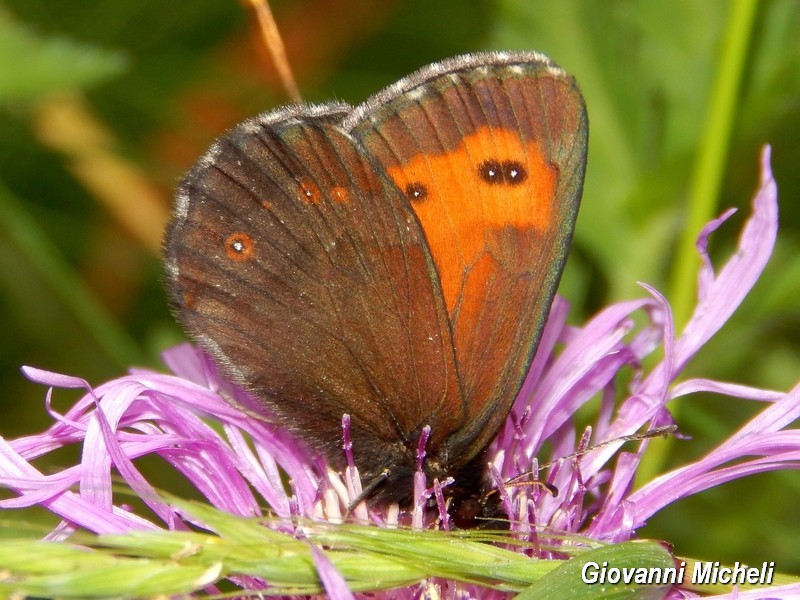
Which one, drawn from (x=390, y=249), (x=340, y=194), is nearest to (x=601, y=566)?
(x=390, y=249)

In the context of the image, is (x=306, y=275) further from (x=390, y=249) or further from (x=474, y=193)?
(x=474, y=193)

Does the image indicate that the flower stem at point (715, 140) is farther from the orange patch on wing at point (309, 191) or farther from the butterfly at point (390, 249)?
the orange patch on wing at point (309, 191)

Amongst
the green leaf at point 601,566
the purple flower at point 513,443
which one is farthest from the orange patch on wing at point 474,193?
the green leaf at point 601,566

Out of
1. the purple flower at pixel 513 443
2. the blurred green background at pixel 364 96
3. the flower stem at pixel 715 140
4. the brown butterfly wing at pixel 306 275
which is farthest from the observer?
the blurred green background at pixel 364 96

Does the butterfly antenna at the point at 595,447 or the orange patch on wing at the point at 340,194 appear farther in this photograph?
the orange patch on wing at the point at 340,194

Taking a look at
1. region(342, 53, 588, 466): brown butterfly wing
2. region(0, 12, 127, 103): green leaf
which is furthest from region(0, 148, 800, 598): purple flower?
region(0, 12, 127, 103): green leaf
